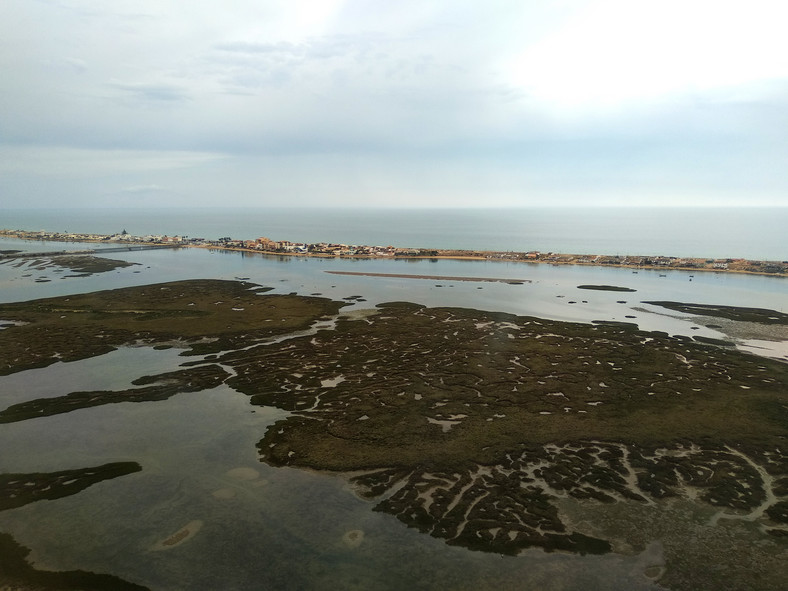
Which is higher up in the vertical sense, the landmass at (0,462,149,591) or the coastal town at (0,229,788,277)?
the coastal town at (0,229,788,277)

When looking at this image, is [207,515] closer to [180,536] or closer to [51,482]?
[180,536]

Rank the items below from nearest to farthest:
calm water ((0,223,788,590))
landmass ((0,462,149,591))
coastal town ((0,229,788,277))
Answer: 1. landmass ((0,462,149,591))
2. calm water ((0,223,788,590))
3. coastal town ((0,229,788,277))

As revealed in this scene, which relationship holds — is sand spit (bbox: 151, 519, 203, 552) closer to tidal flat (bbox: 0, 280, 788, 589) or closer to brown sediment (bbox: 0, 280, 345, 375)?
tidal flat (bbox: 0, 280, 788, 589)

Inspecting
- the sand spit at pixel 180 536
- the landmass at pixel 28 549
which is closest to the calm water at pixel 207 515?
the sand spit at pixel 180 536

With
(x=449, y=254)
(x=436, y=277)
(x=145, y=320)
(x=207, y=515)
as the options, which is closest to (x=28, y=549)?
(x=207, y=515)

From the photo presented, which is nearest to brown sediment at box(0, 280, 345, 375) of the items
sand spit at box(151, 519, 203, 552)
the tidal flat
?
the tidal flat

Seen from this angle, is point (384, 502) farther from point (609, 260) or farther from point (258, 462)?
point (609, 260)
